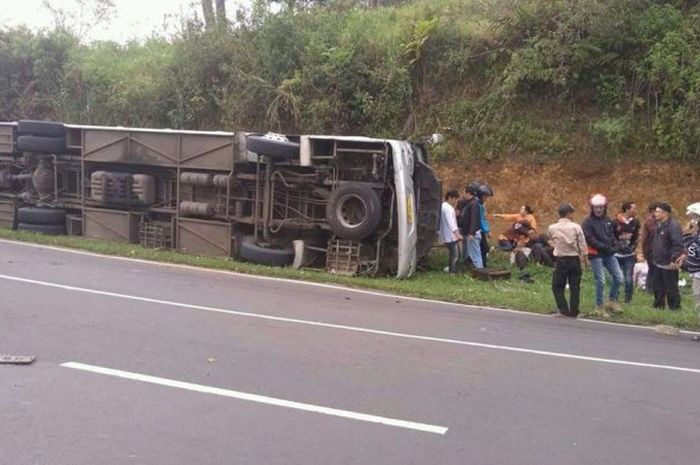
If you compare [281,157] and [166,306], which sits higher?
[281,157]

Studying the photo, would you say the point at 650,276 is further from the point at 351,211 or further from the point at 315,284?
the point at 315,284

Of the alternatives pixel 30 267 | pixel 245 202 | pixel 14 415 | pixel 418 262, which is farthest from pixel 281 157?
pixel 14 415

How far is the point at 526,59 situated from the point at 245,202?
7374 mm

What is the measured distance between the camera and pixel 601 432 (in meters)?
5.05

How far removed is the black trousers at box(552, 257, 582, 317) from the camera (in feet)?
33.2

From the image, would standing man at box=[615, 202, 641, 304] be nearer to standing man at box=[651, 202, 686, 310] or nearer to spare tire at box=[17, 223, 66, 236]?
standing man at box=[651, 202, 686, 310]

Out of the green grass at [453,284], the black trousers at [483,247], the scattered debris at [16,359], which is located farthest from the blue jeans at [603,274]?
the scattered debris at [16,359]

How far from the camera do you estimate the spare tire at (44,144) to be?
1583cm

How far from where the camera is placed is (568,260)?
1020cm

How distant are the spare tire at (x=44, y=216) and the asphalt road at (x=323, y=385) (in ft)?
22.5

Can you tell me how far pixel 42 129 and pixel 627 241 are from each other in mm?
12397

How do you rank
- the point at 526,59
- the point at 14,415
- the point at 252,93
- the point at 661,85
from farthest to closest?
the point at 252,93 < the point at 526,59 < the point at 661,85 < the point at 14,415

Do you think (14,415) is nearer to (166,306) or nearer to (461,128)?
(166,306)

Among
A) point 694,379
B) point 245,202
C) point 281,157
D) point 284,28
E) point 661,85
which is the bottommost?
point 694,379
